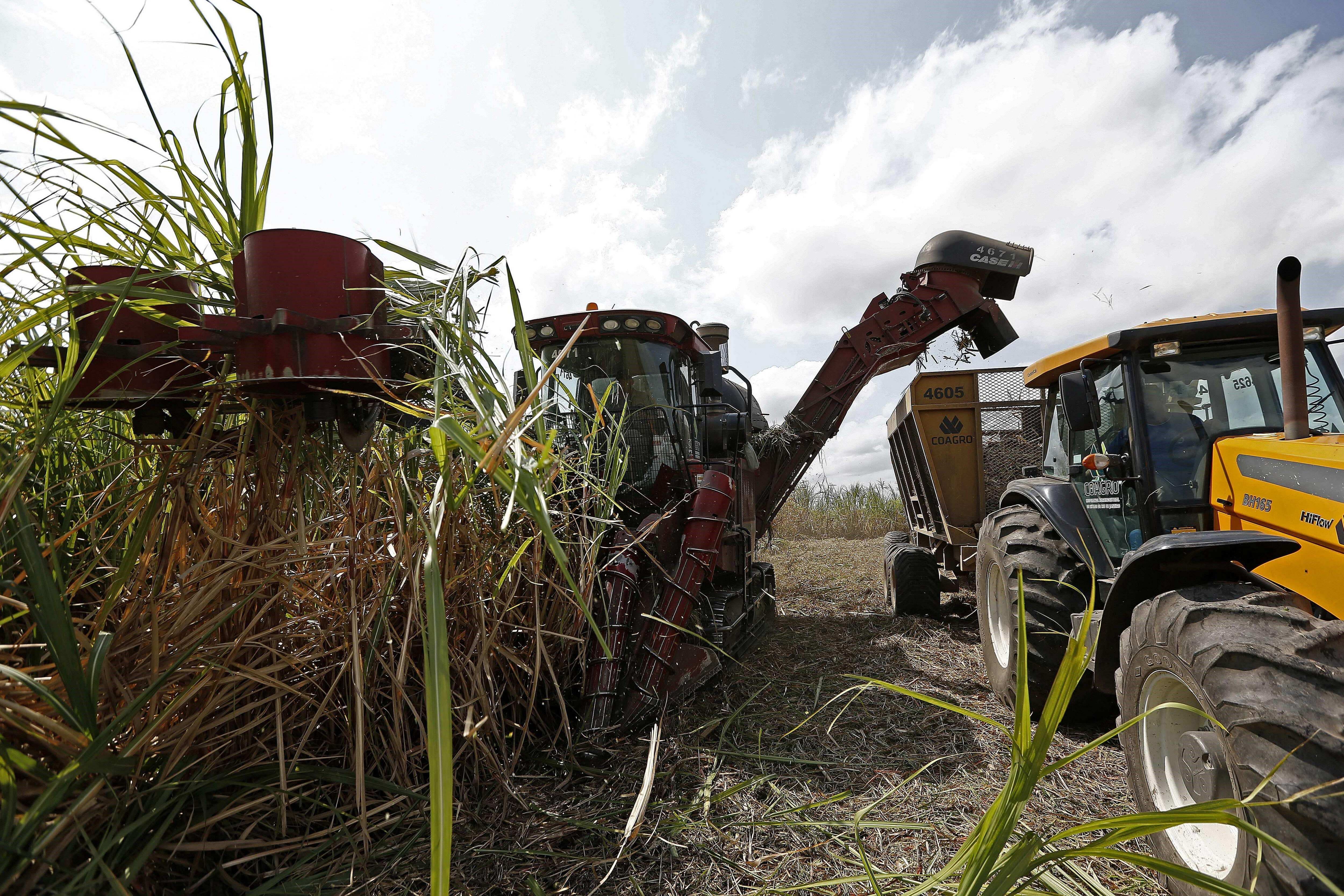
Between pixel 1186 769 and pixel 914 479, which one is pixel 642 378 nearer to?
pixel 1186 769

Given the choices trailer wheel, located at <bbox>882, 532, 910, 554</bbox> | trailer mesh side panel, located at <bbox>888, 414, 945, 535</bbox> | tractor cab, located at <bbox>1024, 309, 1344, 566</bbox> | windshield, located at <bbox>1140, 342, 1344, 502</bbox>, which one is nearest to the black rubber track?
trailer mesh side panel, located at <bbox>888, 414, 945, 535</bbox>

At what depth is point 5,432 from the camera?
5.81ft

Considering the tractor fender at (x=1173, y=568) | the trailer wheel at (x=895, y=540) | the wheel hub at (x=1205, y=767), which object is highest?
the tractor fender at (x=1173, y=568)

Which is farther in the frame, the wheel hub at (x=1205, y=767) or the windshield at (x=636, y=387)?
the windshield at (x=636, y=387)

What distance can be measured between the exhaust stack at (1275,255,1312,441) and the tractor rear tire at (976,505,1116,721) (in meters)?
0.96

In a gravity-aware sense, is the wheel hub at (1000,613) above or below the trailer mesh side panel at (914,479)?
below

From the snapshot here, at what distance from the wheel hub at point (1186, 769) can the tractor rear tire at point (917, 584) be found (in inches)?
133

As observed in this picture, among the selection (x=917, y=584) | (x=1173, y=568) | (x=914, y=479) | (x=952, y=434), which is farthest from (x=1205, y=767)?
(x=914, y=479)

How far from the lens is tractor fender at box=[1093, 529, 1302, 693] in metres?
2.06

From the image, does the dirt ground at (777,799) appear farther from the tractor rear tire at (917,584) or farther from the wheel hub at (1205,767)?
the tractor rear tire at (917,584)

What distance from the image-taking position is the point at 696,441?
4.78m

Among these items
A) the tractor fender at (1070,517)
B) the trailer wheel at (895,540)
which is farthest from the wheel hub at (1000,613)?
the trailer wheel at (895,540)

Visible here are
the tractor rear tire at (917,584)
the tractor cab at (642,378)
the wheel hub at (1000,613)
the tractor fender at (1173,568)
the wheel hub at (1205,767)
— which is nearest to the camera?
the wheel hub at (1205,767)

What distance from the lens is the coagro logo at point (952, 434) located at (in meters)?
5.57
